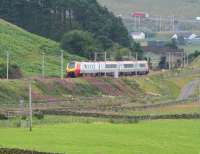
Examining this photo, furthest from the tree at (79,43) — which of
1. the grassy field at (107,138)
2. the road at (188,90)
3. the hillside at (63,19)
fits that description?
the grassy field at (107,138)

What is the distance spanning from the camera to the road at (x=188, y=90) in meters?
111

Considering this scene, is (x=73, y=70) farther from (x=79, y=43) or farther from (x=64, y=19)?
(x=64, y=19)

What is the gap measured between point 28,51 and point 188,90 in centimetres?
3901

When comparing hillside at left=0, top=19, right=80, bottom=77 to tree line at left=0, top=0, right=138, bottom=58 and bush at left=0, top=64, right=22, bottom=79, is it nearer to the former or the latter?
bush at left=0, top=64, right=22, bottom=79

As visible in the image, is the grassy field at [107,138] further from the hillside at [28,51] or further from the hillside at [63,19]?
the hillside at [63,19]

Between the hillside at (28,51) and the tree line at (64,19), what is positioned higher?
the tree line at (64,19)

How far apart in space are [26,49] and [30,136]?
102230 millimetres

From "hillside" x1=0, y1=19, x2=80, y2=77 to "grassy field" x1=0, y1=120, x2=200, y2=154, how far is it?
6259 centimetres

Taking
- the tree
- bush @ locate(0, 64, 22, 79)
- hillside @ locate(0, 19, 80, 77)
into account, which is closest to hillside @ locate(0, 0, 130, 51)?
hillside @ locate(0, 19, 80, 77)

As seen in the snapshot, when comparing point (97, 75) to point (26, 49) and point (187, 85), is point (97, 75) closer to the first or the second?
point (187, 85)

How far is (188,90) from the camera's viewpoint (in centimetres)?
12175

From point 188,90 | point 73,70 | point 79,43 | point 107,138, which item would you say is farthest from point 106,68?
point 107,138

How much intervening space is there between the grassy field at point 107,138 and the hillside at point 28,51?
Answer: 62588 millimetres

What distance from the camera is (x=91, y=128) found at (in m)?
59.1
